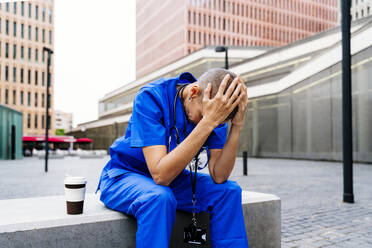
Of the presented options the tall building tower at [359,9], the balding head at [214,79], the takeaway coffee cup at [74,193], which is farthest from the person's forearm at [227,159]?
the tall building tower at [359,9]

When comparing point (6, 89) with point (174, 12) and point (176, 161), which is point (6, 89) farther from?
point (176, 161)

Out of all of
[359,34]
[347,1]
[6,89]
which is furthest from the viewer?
[6,89]

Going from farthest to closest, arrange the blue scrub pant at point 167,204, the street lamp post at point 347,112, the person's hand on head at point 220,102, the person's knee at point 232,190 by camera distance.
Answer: the street lamp post at point 347,112 → the person's knee at point 232,190 → the person's hand on head at point 220,102 → the blue scrub pant at point 167,204

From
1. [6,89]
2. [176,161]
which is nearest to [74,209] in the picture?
[176,161]

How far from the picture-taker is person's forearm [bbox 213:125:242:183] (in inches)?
91.1

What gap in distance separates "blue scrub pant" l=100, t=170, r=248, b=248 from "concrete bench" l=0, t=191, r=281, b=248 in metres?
0.13

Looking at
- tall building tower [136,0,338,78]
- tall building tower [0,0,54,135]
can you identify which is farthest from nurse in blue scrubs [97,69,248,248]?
tall building tower [0,0,54,135]

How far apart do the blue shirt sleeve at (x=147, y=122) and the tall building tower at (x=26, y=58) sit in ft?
211

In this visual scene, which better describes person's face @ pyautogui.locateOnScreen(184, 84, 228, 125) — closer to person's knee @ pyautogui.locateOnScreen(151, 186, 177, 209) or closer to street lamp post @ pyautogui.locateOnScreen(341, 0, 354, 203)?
person's knee @ pyautogui.locateOnScreen(151, 186, 177, 209)

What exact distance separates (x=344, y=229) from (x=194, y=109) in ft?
9.40

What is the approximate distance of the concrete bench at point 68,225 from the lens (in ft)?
6.68

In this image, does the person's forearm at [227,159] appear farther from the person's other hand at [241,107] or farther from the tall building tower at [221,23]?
the tall building tower at [221,23]

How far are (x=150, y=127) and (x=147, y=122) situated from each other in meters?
0.04

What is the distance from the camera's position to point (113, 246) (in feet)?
7.57
